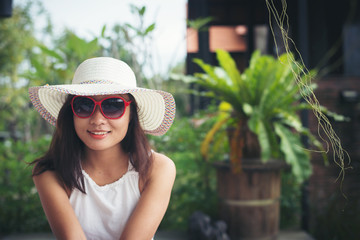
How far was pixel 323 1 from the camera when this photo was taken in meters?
5.74

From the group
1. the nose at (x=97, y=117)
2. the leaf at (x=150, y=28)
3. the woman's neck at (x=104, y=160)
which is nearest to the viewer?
the nose at (x=97, y=117)

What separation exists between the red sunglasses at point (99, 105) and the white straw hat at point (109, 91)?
0.15 ft

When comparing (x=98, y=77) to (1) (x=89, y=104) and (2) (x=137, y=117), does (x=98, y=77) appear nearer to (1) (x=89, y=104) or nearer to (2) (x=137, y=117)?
(1) (x=89, y=104)

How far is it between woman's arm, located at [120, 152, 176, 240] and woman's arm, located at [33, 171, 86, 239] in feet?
0.68

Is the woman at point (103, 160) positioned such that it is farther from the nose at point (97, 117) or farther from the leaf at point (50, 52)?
the leaf at point (50, 52)

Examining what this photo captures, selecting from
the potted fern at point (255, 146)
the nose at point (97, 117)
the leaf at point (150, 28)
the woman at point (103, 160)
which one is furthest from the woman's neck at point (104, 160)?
the leaf at point (150, 28)

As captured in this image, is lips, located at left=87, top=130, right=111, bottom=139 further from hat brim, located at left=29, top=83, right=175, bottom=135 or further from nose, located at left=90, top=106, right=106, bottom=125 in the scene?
hat brim, located at left=29, top=83, right=175, bottom=135

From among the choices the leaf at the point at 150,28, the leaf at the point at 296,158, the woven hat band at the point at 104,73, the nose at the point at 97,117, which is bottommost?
the leaf at the point at 296,158

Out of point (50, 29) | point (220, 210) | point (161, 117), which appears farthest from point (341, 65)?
point (50, 29)

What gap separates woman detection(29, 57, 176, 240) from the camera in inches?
53.7

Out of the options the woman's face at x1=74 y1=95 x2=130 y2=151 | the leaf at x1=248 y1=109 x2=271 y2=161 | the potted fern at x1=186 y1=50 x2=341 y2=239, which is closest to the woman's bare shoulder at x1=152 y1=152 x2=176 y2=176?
the woman's face at x1=74 y1=95 x2=130 y2=151

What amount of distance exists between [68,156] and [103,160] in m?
0.16

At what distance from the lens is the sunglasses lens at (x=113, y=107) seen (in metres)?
1.35

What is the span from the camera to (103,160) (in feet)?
5.13
